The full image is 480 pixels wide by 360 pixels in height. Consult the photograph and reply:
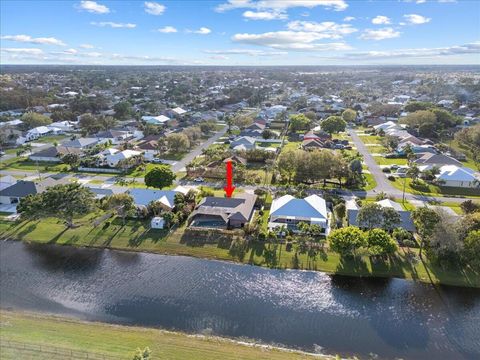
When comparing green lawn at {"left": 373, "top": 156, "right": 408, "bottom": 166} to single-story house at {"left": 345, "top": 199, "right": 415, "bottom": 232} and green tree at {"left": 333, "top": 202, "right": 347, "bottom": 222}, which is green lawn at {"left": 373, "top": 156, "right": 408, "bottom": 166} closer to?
single-story house at {"left": 345, "top": 199, "right": 415, "bottom": 232}

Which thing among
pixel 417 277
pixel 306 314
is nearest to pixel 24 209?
pixel 306 314

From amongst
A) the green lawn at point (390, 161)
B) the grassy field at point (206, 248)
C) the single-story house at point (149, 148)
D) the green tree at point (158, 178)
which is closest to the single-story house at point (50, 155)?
the single-story house at point (149, 148)

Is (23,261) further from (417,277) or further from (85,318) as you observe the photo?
(417,277)

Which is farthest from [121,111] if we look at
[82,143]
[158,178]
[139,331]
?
[139,331]

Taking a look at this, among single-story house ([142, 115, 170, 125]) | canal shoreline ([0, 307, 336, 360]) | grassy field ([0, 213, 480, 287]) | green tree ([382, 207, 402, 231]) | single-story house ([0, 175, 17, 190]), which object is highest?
green tree ([382, 207, 402, 231])

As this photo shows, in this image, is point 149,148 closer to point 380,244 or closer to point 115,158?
point 115,158

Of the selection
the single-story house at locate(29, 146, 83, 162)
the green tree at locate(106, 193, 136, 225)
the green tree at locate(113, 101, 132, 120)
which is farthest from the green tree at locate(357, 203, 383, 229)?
the green tree at locate(113, 101, 132, 120)
